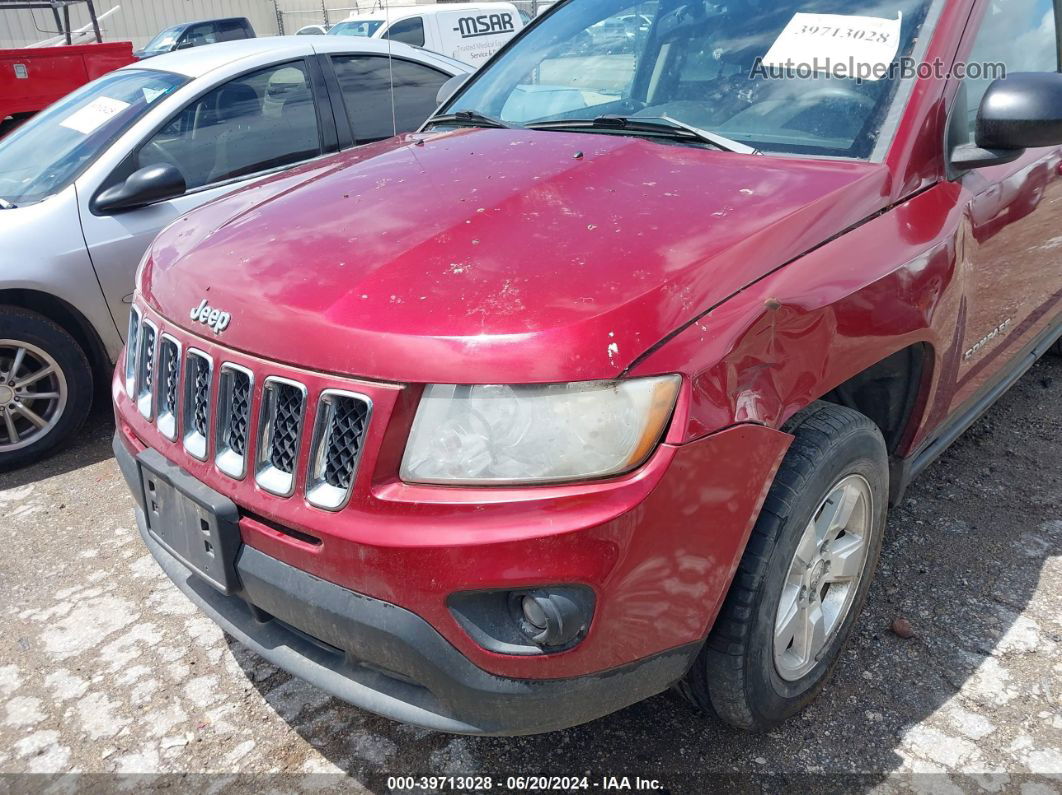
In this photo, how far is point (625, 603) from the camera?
1607mm

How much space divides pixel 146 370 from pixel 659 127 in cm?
154

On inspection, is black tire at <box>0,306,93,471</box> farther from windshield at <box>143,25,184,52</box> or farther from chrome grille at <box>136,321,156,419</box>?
windshield at <box>143,25,184,52</box>

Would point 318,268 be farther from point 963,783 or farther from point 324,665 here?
point 963,783

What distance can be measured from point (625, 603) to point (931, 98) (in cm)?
155

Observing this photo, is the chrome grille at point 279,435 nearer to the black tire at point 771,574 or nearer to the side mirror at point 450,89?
the black tire at point 771,574

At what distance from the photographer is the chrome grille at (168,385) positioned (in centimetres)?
200

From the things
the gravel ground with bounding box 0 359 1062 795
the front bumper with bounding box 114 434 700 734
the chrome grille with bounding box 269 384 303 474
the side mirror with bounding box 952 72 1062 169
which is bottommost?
the gravel ground with bounding box 0 359 1062 795

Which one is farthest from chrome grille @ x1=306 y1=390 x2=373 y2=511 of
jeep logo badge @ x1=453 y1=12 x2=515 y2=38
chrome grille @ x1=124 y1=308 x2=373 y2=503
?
jeep logo badge @ x1=453 y1=12 x2=515 y2=38

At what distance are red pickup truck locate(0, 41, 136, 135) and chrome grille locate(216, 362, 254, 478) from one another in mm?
6894

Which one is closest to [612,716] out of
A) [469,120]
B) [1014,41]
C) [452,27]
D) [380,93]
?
[469,120]

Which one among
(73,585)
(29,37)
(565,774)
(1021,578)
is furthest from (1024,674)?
(29,37)

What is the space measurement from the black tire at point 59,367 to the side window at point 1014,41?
3.61 metres

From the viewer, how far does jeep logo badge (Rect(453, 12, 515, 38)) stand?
1261 cm

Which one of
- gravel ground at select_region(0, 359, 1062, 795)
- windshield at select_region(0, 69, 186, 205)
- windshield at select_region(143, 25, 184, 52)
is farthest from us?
windshield at select_region(143, 25, 184, 52)
